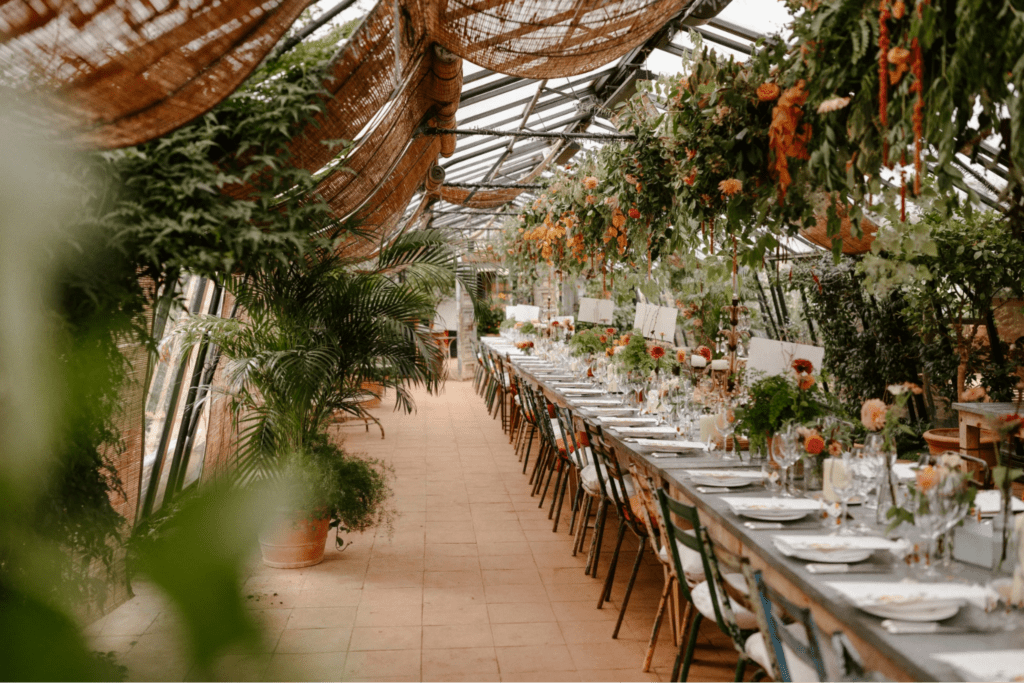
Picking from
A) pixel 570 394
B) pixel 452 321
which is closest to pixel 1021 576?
pixel 570 394

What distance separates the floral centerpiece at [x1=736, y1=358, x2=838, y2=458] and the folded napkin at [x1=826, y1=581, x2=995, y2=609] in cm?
116

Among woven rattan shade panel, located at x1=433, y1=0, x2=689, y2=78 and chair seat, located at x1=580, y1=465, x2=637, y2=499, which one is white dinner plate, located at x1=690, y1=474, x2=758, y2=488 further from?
woven rattan shade panel, located at x1=433, y1=0, x2=689, y2=78

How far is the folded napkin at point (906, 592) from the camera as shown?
5.96 ft

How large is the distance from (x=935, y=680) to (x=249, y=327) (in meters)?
3.59

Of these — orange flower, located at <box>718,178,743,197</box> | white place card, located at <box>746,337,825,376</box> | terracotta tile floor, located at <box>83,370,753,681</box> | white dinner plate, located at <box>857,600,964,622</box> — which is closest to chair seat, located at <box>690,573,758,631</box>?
terracotta tile floor, located at <box>83,370,753,681</box>

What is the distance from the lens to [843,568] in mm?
2139

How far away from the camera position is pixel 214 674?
411mm

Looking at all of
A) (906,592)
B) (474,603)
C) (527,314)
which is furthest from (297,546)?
(527,314)

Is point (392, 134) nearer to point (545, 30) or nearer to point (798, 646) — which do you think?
point (545, 30)

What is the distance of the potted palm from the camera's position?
4.05 metres

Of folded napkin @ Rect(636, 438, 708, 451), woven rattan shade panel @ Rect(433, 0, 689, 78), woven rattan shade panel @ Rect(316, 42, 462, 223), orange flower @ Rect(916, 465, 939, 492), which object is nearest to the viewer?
orange flower @ Rect(916, 465, 939, 492)

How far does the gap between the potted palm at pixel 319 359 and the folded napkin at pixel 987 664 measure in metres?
3.00

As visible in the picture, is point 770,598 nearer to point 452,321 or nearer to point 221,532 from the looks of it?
point 221,532

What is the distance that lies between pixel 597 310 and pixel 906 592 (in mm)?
6205
